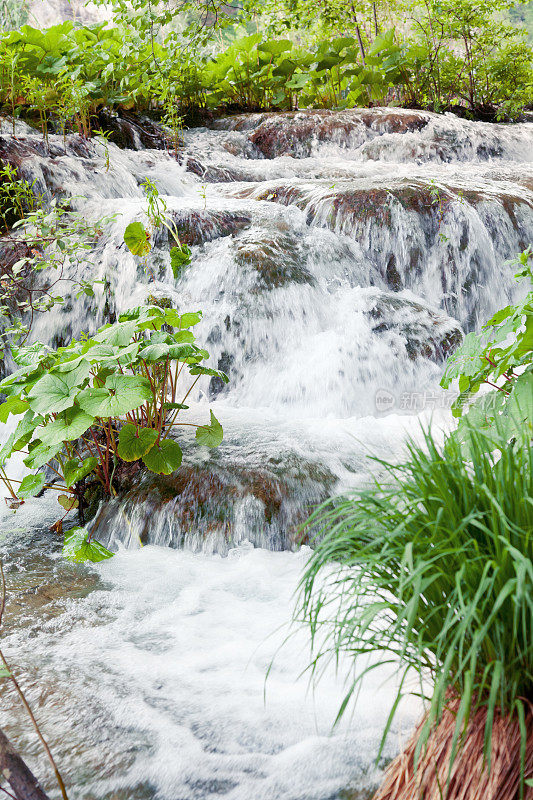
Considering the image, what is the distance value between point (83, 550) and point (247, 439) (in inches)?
41.8

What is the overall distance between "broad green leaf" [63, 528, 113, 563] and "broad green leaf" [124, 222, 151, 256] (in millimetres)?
2071

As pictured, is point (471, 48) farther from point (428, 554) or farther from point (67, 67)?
point (428, 554)

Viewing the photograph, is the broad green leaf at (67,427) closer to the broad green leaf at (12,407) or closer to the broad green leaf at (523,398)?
the broad green leaf at (12,407)

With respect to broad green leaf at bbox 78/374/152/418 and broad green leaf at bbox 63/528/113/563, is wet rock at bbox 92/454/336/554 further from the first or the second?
broad green leaf at bbox 78/374/152/418

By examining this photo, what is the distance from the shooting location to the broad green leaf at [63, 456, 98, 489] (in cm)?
269

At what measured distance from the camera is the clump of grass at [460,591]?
95cm

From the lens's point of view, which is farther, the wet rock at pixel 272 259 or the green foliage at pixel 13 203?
the green foliage at pixel 13 203

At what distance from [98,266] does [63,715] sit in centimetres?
353

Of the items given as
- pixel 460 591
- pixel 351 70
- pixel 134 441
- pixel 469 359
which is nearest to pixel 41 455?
pixel 134 441

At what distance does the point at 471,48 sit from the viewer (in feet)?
33.2

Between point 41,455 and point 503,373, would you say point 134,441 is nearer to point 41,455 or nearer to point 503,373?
point 41,455

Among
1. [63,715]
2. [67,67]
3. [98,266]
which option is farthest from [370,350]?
[67,67]

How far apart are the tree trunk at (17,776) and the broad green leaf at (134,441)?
1.59 meters

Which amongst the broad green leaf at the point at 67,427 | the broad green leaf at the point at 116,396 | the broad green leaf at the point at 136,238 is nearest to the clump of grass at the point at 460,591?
the broad green leaf at the point at 116,396
